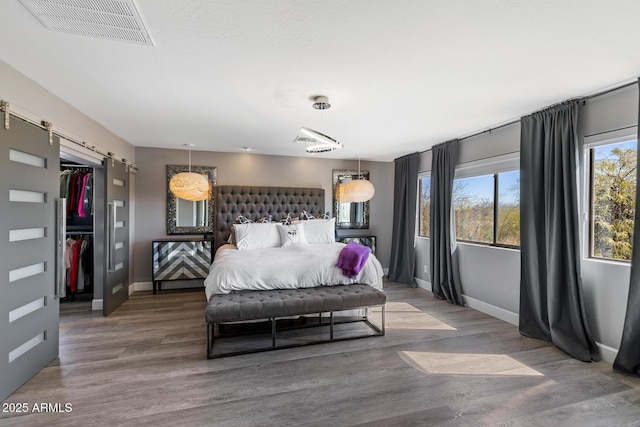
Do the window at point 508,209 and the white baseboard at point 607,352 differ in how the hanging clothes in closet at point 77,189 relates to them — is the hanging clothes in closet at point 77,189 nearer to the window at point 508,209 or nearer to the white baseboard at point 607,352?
the window at point 508,209

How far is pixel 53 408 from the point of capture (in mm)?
2004

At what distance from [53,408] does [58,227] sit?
1.47m

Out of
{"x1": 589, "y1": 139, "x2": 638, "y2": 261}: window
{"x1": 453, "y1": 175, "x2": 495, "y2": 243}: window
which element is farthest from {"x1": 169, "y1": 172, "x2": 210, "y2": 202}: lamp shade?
{"x1": 589, "y1": 139, "x2": 638, "y2": 261}: window

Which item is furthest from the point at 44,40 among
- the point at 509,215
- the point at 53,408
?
the point at 509,215

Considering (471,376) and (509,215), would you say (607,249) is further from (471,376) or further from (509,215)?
(471,376)

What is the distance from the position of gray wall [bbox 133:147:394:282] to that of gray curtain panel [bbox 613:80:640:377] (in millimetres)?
3892

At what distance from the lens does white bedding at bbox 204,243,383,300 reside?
10.2 feet

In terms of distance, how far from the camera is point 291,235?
14.9 feet

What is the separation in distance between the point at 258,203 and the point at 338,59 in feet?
11.7

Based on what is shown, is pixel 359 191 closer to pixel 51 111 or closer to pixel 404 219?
pixel 404 219

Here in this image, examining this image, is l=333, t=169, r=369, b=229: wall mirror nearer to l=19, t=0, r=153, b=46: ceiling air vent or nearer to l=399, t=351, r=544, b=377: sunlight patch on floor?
l=399, t=351, r=544, b=377: sunlight patch on floor

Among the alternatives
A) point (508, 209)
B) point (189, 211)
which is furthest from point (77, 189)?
point (508, 209)

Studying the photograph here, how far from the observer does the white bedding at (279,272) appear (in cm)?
311

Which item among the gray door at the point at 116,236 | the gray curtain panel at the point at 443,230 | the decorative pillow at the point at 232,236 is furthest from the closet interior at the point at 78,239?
the gray curtain panel at the point at 443,230
